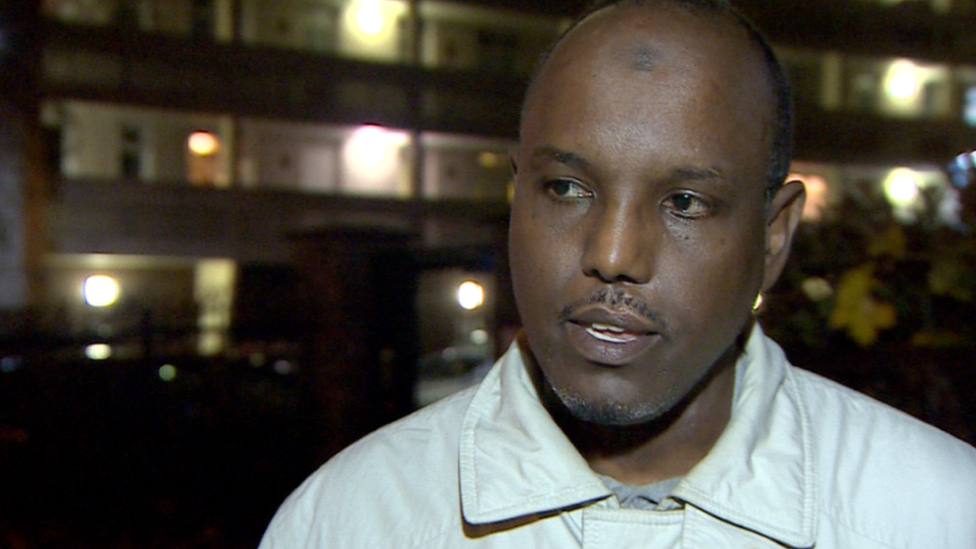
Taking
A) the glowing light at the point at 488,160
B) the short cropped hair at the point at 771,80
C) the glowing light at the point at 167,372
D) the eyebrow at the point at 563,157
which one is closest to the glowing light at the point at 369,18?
the glowing light at the point at 488,160

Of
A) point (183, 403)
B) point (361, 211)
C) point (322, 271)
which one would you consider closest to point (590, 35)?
point (322, 271)

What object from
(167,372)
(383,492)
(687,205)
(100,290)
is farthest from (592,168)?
(100,290)

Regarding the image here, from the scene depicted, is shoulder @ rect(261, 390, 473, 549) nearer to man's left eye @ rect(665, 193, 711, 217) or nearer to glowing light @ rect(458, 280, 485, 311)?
man's left eye @ rect(665, 193, 711, 217)

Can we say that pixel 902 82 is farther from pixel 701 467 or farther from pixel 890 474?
pixel 701 467

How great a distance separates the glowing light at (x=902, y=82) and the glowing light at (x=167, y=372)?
1476cm

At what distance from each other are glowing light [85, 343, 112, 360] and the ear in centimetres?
438

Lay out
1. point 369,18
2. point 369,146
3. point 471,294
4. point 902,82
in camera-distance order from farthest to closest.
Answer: point 902,82 → point 369,146 → point 369,18 → point 471,294

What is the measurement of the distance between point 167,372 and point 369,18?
9.82 meters

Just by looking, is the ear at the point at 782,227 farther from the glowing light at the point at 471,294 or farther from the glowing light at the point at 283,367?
the glowing light at the point at 283,367

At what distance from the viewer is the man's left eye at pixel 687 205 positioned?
4.11 ft

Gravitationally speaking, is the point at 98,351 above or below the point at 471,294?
below

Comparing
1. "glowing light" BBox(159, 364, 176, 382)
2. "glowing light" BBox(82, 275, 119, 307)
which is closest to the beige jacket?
"glowing light" BBox(159, 364, 176, 382)

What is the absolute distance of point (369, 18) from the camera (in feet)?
44.3

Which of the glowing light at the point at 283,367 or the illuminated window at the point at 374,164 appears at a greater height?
the illuminated window at the point at 374,164
